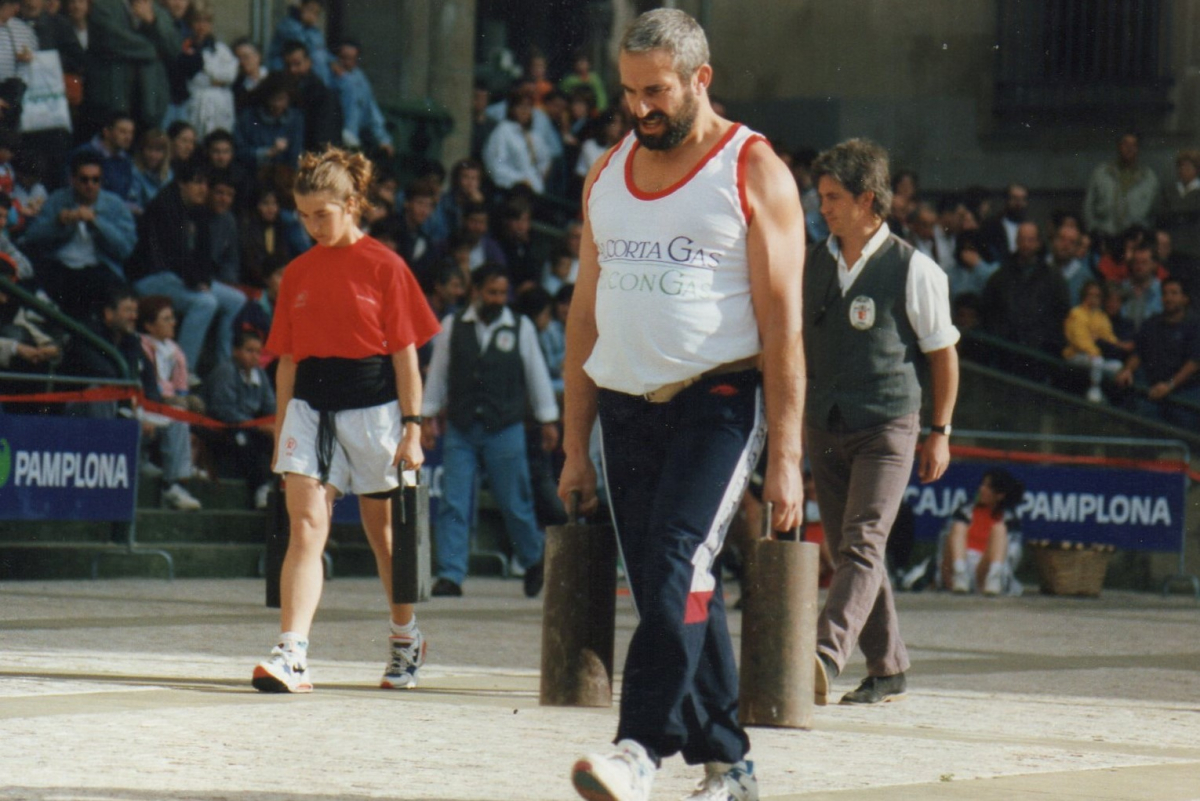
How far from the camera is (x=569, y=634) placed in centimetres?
545

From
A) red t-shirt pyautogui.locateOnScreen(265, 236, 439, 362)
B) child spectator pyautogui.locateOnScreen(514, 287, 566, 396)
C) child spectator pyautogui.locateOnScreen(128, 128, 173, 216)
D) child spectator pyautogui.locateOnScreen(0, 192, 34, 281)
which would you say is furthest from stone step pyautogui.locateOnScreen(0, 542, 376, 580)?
red t-shirt pyautogui.locateOnScreen(265, 236, 439, 362)

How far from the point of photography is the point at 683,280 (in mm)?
5328

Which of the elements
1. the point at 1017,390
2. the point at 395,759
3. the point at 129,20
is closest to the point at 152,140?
the point at 129,20

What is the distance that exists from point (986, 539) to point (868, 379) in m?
9.09

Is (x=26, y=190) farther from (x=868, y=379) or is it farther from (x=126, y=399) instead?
(x=868, y=379)

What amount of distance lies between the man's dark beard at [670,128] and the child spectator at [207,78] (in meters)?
12.7

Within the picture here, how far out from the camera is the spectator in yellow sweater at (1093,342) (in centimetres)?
1998

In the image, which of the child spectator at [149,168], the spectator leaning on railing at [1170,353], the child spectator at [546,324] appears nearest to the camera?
the child spectator at [149,168]

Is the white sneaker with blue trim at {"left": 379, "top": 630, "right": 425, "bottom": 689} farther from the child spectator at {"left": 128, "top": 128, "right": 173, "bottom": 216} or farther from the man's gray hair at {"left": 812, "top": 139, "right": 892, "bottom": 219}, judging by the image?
the child spectator at {"left": 128, "top": 128, "right": 173, "bottom": 216}

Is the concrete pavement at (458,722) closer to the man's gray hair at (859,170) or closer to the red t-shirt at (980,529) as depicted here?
the man's gray hair at (859,170)

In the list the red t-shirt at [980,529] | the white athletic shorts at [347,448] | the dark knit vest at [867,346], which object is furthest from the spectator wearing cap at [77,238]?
the dark knit vest at [867,346]

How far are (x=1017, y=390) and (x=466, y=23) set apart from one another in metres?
9.07

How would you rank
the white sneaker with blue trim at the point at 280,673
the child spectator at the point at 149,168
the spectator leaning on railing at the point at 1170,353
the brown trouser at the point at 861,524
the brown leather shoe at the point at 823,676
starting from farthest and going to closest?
the spectator leaning on railing at the point at 1170,353
the child spectator at the point at 149,168
the brown trouser at the point at 861,524
the white sneaker with blue trim at the point at 280,673
the brown leather shoe at the point at 823,676

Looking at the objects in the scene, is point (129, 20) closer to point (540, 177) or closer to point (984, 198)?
point (540, 177)
